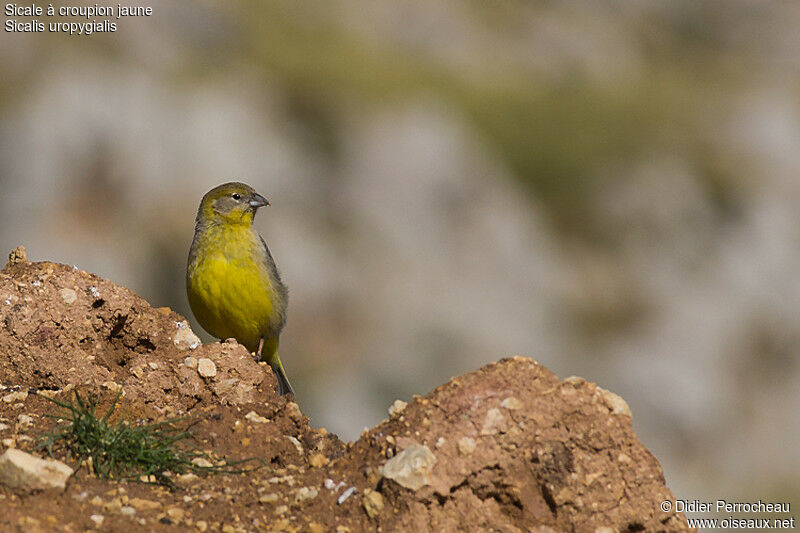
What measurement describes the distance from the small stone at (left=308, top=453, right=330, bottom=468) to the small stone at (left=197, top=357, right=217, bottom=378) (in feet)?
3.76

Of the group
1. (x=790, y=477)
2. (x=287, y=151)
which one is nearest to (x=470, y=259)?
(x=287, y=151)

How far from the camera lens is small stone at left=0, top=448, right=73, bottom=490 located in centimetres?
420

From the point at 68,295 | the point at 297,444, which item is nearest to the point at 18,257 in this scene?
the point at 68,295

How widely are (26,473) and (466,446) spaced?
1818mm

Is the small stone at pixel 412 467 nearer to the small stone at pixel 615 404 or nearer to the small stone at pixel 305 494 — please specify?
the small stone at pixel 305 494

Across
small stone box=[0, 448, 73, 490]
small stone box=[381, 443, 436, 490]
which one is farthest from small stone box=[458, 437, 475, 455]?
small stone box=[0, 448, 73, 490]

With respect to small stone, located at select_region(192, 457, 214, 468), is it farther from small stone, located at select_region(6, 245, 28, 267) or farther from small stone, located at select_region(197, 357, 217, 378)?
small stone, located at select_region(6, 245, 28, 267)

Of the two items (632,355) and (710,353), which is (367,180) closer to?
(632,355)

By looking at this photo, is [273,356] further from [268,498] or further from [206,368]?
[268,498]

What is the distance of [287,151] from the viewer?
32.3m

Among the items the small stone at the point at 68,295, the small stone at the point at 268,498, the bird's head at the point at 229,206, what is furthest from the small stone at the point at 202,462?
the bird's head at the point at 229,206

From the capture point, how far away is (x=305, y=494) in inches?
179

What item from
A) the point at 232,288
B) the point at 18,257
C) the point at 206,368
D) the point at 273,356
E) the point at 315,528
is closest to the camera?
the point at 315,528

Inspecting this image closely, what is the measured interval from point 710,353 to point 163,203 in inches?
717
